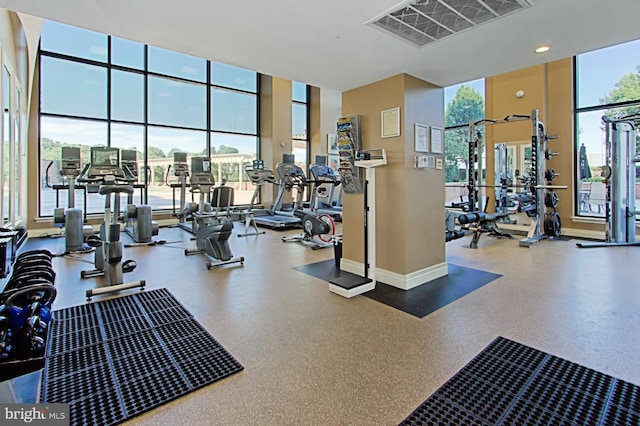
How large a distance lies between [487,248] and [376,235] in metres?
3.00

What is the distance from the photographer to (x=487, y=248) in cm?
605

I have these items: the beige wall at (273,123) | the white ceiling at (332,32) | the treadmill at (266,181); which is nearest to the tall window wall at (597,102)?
the white ceiling at (332,32)

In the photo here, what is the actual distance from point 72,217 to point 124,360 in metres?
4.34

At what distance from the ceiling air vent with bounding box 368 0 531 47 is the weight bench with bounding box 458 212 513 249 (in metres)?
3.92

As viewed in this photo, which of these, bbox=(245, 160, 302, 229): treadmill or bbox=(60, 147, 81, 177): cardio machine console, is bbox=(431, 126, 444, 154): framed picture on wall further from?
bbox=(60, 147, 81, 177): cardio machine console

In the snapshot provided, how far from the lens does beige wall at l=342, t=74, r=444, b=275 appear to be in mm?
3848

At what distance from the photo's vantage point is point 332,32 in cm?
280

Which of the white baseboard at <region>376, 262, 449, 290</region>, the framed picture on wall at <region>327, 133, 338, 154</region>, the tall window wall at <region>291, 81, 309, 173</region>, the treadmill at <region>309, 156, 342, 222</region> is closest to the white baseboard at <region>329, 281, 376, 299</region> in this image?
the white baseboard at <region>376, 262, 449, 290</region>

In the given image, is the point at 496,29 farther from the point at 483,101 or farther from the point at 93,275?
the point at 483,101

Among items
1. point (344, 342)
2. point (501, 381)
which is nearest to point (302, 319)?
point (344, 342)

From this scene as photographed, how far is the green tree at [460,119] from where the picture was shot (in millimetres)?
9039

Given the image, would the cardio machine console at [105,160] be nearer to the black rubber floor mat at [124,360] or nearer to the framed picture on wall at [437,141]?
the black rubber floor mat at [124,360]

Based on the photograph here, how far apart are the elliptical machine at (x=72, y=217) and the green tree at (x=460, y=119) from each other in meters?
8.22

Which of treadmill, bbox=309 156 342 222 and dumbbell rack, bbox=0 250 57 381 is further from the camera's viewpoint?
treadmill, bbox=309 156 342 222
